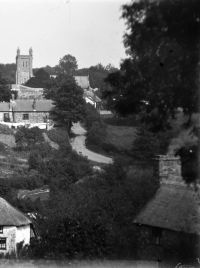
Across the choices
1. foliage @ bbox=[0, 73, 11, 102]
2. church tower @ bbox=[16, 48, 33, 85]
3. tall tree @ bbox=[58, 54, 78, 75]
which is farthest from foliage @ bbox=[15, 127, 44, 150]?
tall tree @ bbox=[58, 54, 78, 75]

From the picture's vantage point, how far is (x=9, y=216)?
24922mm

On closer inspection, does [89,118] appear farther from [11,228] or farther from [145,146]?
[11,228]

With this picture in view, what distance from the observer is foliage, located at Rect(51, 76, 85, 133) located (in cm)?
5106

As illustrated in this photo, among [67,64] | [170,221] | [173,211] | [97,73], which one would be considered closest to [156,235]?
[170,221]

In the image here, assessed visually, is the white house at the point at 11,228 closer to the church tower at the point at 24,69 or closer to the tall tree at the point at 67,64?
the church tower at the point at 24,69

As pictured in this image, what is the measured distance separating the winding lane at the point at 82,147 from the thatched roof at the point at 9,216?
1503 cm

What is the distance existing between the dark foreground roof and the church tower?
7587 cm

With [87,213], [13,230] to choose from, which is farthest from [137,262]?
[13,230]

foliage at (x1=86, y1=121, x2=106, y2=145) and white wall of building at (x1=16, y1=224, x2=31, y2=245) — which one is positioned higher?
foliage at (x1=86, y1=121, x2=106, y2=145)

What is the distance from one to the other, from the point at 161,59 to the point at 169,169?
19.5 feet

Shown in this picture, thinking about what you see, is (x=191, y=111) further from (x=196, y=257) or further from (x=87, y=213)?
(x=87, y=213)

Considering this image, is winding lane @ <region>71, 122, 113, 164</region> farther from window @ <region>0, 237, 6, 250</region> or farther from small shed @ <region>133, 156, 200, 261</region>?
small shed @ <region>133, 156, 200, 261</region>

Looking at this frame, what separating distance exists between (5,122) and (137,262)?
43.3 metres

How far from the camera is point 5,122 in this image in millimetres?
54688
